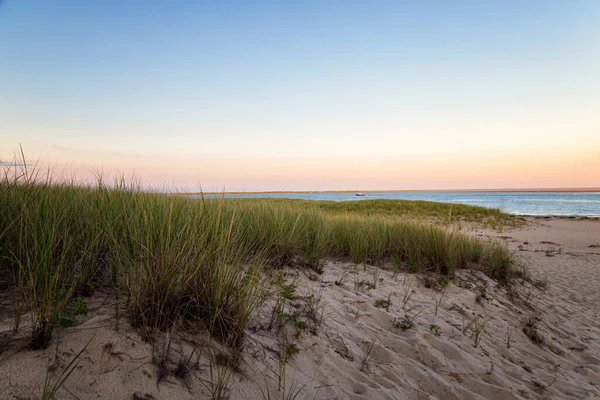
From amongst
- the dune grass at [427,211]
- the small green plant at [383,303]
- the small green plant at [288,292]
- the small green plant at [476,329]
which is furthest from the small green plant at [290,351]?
the dune grass at [427,211]

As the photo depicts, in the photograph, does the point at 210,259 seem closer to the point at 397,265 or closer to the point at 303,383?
the point at 303,383

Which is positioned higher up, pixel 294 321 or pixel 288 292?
pixel 288 292

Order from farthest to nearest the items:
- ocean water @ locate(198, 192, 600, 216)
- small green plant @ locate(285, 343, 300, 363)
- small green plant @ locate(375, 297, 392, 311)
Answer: ocean water @ locate(198, 192, 600, 216)
small green plant @ locate(375, 297, 392, 311)
small green plant @ locate(285, 343, 300, 363)

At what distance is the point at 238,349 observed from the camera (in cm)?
210

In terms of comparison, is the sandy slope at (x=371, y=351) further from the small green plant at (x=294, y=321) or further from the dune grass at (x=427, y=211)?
the dune grass at (x=427, y=211)

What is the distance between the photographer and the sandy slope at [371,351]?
5.34 ft

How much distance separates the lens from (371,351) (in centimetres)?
278

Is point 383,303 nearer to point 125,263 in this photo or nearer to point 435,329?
point 435,329

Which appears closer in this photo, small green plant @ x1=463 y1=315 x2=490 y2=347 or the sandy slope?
the sandy slope

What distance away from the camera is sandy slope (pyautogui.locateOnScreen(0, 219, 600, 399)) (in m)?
1.63

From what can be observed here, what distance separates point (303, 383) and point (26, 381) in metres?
1.50

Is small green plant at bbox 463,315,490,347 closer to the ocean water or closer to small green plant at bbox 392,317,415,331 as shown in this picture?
small green plant at bbox 392,317,415,331

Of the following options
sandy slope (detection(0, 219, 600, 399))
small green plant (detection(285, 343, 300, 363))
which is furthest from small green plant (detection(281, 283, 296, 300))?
small green plant (detection(285, 343, 300, 363))

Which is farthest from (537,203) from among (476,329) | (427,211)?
(476,329)
